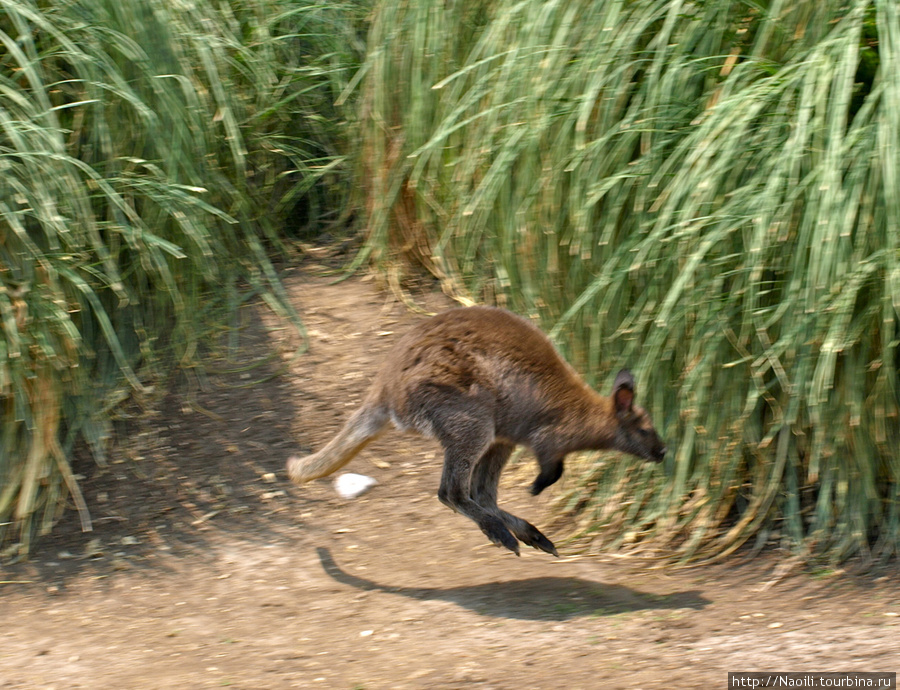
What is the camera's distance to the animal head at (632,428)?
4.74 m

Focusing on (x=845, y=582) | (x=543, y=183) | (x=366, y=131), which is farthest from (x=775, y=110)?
(x=366, y=131)

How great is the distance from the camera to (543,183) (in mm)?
5289

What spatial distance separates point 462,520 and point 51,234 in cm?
260

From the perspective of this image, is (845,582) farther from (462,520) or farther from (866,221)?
(462,520)

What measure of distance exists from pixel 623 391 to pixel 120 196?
2923 millimetres

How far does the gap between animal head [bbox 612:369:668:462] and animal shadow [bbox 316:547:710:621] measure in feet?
2.08

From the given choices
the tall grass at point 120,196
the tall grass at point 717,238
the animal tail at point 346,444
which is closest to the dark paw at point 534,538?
the tall grass at point 717,238

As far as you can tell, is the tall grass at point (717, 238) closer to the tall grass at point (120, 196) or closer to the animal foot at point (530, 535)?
the animal foot at point (530, 535)

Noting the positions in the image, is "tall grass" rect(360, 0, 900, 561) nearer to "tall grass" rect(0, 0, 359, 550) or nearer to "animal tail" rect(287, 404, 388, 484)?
"animal tail" rect(287, 404, 388, 484)

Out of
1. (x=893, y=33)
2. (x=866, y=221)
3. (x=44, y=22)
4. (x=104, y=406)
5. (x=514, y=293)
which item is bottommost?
(x=104, y=406)

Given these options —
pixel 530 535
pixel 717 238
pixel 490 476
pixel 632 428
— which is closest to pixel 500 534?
pixel 530 535

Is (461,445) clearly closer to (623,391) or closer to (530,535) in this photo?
(530,535)

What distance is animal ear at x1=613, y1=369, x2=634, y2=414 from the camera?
4703 millimetres

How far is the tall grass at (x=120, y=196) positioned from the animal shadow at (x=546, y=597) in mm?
1806
